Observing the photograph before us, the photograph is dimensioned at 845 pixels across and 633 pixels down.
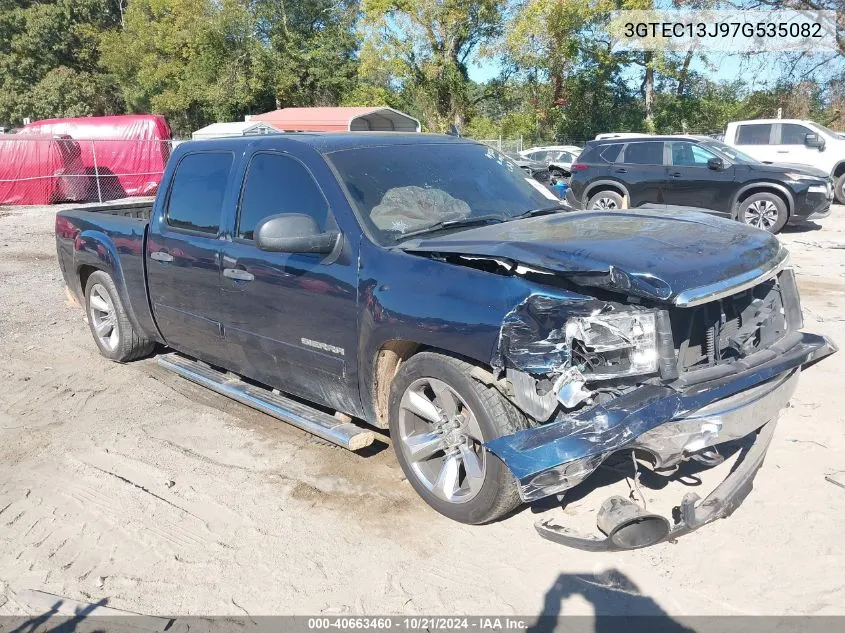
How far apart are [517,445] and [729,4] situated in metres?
29.7

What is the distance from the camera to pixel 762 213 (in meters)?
12.7

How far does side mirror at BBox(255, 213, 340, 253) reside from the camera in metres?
3.67

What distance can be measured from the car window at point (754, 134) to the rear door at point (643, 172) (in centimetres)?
473

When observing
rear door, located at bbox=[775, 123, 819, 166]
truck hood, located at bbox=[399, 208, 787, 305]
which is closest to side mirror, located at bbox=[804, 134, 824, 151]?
rear door, located at bbox=[775, 123, 819, 166]

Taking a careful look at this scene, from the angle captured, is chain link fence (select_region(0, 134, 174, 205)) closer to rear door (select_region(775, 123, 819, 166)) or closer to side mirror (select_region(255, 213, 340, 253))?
rear door (select_region(775, 123, 819, 166))

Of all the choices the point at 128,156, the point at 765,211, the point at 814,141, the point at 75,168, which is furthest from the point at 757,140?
the point at 75,168

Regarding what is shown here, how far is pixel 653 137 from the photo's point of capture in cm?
1370

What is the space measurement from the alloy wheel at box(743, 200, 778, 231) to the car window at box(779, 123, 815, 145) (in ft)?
16.2

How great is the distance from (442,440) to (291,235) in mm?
1307

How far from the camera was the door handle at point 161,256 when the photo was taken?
5.05 meters

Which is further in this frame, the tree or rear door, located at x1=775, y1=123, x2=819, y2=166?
the tree

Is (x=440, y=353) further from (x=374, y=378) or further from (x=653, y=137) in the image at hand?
(x=653, y=137)

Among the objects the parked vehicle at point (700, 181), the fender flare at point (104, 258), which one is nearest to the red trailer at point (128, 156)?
the parked vehicle at point (700, 181)

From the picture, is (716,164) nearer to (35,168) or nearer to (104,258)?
(104,258)
